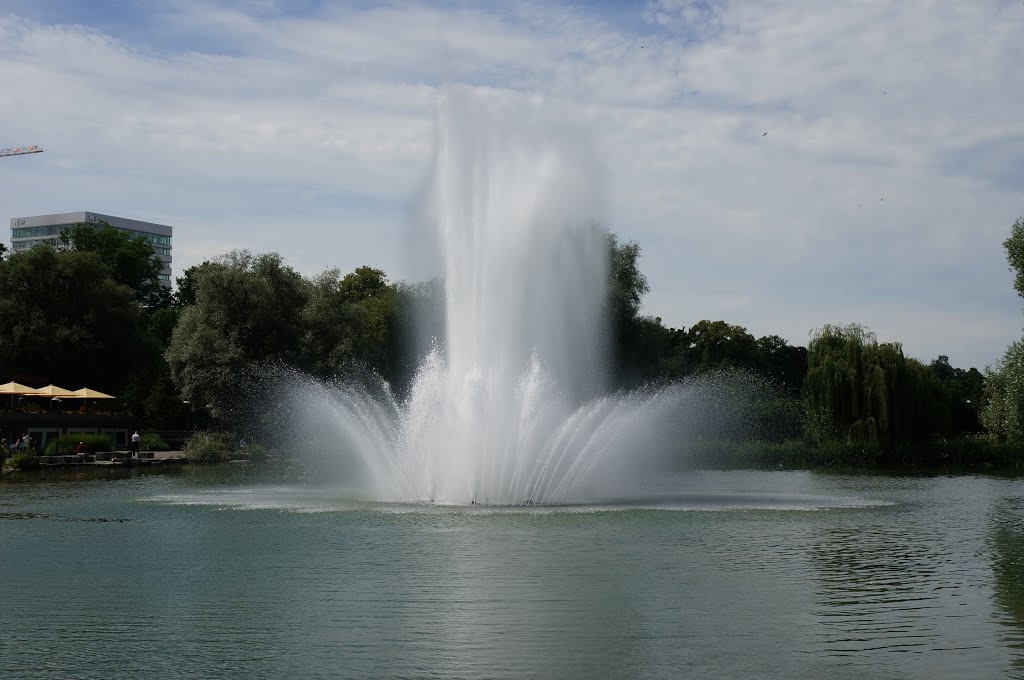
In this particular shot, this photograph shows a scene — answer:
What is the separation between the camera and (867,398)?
56.3m

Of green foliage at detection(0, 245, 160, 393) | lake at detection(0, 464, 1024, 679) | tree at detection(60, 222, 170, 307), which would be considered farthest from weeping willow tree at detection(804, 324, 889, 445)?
tree at detection(60, 222, 170, 307)

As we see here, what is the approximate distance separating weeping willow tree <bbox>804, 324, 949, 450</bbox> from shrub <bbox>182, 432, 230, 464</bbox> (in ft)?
110

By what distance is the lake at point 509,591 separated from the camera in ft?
41.9

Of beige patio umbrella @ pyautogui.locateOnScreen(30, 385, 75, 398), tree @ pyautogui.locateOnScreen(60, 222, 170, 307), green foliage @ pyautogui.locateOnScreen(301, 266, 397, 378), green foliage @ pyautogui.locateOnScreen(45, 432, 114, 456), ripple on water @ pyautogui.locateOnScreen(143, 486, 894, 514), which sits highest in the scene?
tree @ pyautogui.locateOnScreen(60, 222, 170, 307)

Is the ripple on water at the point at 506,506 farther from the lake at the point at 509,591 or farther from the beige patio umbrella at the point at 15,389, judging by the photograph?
the beige patio umbrella at the point at 15,389

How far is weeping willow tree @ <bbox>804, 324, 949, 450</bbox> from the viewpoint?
5600cm

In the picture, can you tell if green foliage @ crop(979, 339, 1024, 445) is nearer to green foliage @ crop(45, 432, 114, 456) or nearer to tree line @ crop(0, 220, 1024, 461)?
tree line @ crop(0, 220, 1024, 461)

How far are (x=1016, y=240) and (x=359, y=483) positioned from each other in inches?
1245

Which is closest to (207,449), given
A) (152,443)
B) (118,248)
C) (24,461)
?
(152,443)

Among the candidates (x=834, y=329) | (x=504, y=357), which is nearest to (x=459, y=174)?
(x=504, y=357)

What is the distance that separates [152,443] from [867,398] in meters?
43.0

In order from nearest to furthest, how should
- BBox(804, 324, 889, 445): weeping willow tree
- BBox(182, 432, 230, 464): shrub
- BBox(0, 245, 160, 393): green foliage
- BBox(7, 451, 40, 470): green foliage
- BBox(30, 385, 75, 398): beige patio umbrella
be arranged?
BBox(7, 451, 40, 470): green foliage → BBox(804, 324, 889, 445): weeping willow tree → BBox(30, 385, 75, 398): beige patio umbrella → BBox(182, 432, 230, 464): shrub → BBox(0, 245, 160, 393): green foliage

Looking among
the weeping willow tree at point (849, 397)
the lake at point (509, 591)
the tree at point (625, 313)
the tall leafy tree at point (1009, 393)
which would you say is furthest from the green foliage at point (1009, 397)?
the tree at point (625, 313)

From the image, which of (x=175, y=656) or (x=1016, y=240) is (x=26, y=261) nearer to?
(x=1016, y=240)
